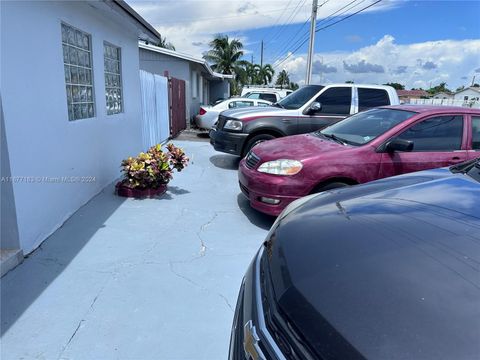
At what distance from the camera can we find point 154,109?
989cm

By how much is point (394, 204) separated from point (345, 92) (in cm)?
648

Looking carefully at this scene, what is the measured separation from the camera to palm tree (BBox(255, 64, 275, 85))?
191 feet

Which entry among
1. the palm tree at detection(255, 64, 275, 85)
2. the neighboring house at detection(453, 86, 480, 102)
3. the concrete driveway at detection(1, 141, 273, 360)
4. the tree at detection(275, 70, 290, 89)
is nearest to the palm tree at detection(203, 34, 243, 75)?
the palm tree at detection(255, 64, 275, 85)

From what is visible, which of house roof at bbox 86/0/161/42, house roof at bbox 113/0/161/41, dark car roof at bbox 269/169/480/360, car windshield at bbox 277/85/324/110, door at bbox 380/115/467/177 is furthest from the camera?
car windshield at bbox 277/85/324/110

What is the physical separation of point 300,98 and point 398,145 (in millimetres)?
4191

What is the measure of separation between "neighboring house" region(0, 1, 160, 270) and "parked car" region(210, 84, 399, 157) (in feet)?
7.50

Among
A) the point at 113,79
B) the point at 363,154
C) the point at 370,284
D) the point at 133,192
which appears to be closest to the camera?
the point at 370,284

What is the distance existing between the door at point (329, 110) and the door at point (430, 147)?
122 inches

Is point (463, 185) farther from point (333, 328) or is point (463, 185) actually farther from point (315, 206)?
point (333, 328)

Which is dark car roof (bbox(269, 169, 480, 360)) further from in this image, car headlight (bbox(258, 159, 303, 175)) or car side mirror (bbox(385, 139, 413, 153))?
car headlight (bbox(258, 159, 303, 175))

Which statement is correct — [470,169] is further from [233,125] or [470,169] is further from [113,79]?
[113,79]

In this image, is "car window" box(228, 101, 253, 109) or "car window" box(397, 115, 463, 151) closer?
"car window" box(397, 115, 463, 151)

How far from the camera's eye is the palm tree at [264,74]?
191 feet

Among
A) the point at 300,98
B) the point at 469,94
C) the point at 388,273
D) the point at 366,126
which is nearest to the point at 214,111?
the point at 300,98
